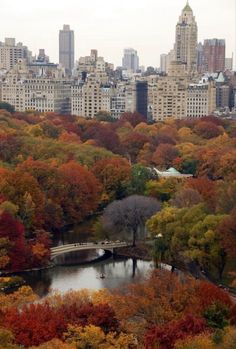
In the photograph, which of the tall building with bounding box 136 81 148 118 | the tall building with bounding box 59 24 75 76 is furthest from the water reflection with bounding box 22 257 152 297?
the tall building with bounding box 59 24 75 76

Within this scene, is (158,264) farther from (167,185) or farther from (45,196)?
(167,185)

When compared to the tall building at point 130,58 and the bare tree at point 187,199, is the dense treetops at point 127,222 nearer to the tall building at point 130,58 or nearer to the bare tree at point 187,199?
the bare tree at point 187,199

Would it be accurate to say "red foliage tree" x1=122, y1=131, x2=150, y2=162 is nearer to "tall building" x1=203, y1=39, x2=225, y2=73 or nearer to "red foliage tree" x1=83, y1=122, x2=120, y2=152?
"red foliage tree" x1=83, y1=122, x2=120, y2=152

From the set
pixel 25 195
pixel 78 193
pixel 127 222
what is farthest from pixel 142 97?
pixel 25 195

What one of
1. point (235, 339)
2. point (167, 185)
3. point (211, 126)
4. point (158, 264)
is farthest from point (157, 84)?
point (235, 339)

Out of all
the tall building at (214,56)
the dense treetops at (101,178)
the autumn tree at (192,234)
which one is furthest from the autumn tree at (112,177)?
the tall building at (214,56)

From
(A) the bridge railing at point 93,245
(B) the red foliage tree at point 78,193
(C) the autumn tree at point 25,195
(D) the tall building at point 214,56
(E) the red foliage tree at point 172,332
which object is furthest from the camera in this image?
(D) the tall building at point 214,56
